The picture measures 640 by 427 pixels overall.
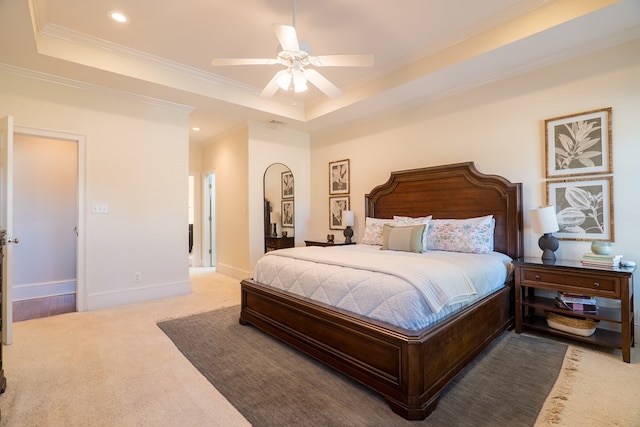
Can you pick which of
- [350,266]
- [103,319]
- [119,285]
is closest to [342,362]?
[350,266]

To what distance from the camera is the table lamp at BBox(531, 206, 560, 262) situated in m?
2.80

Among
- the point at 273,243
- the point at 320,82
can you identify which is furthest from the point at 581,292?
the point at 273,243

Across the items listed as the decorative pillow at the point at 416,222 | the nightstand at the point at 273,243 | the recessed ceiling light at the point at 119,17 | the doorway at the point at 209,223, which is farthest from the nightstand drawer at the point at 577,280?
the doorway at the point at 209,223

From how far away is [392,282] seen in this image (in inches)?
75.8

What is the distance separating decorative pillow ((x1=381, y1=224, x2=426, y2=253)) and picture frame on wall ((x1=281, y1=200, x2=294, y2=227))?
2.37m

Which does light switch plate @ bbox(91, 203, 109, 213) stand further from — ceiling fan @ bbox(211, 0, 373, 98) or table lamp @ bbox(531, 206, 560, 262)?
table lamp @ bbox(531, 206, 560, 262)

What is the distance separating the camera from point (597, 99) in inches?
111

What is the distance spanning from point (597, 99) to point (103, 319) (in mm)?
5411

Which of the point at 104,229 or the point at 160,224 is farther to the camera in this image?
the point at 160,224

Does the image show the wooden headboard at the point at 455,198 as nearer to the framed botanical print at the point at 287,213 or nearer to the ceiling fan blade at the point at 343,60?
the framed botanical print at the point at 287,213

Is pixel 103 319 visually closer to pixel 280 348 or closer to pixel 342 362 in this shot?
pixel 280 348

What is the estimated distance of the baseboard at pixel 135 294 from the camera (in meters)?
3.62

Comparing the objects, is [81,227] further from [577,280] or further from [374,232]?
[577,280]

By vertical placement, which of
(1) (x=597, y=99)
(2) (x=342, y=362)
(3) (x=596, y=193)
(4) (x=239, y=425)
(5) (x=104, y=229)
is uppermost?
(1) (x=597, y=99)
